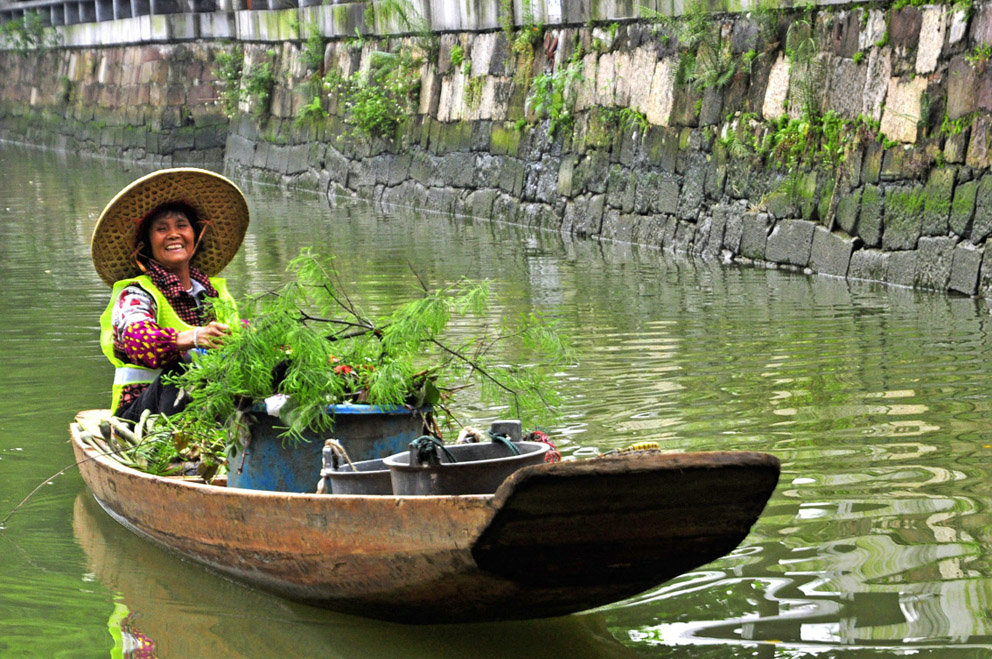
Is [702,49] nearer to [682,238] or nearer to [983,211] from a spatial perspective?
[682,238]

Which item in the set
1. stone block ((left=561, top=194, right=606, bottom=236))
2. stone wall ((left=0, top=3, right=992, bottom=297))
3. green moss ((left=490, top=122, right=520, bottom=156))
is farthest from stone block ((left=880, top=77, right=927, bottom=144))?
green moss ((left=490, top=122, right=520, bottom=156))

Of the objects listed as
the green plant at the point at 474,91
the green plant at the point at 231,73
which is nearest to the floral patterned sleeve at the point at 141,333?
the green plant at the point at 474,91

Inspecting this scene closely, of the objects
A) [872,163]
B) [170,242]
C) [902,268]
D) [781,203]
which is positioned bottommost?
[902,268]

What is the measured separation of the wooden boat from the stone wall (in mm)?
6609

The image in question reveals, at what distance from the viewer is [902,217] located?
428 inches

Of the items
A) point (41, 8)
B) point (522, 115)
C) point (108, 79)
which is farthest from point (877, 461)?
point (41, 8)

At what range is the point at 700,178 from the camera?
43.7ft

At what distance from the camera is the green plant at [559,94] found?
50.3 ft

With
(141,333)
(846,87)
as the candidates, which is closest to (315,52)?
(846,87)

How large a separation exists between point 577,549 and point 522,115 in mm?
12719

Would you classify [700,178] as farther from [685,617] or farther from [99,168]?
[99,168]

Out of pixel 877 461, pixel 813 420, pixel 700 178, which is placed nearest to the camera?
pixel 877 461

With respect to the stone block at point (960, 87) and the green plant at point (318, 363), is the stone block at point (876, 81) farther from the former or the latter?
the green plant at point (318, 363)

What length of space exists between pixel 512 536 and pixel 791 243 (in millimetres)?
8503
